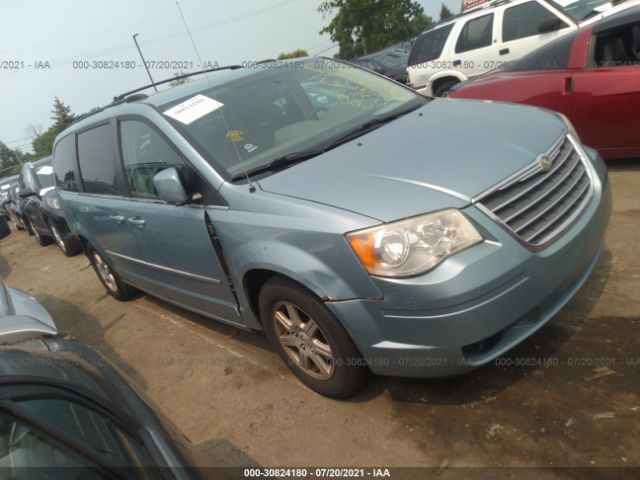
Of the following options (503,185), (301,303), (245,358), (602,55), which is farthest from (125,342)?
(602,55)

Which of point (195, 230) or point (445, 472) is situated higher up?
point (195, 230)

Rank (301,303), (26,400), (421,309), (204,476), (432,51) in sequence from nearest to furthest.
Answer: (26,400), (204,476), (421,309), (301,303), (432,51)

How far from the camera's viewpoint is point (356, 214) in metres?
2.26

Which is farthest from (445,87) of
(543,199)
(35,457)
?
(35,457)

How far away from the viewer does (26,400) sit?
1.32 metres

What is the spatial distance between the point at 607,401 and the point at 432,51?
798cm

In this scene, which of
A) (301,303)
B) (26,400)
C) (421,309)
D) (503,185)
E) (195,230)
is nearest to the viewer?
(26,400)

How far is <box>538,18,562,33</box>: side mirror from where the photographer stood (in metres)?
7.43

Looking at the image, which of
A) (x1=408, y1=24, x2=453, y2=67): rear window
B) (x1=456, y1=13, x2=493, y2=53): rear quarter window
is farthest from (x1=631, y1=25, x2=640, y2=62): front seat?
(x1=408, y1=24, x2=453, y2=67): rear window

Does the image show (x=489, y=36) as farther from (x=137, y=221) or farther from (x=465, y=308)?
(x=465, y=308)

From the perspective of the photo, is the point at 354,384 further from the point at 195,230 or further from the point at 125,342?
the point at 125,342

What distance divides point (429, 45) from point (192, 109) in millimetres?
7188

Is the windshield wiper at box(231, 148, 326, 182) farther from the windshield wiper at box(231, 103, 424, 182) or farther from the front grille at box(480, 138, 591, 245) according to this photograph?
the front grille at box(480, 138, 591, 245)

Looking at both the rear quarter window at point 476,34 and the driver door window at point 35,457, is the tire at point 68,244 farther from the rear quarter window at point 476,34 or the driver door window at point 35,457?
the driver door window at point 35,457
